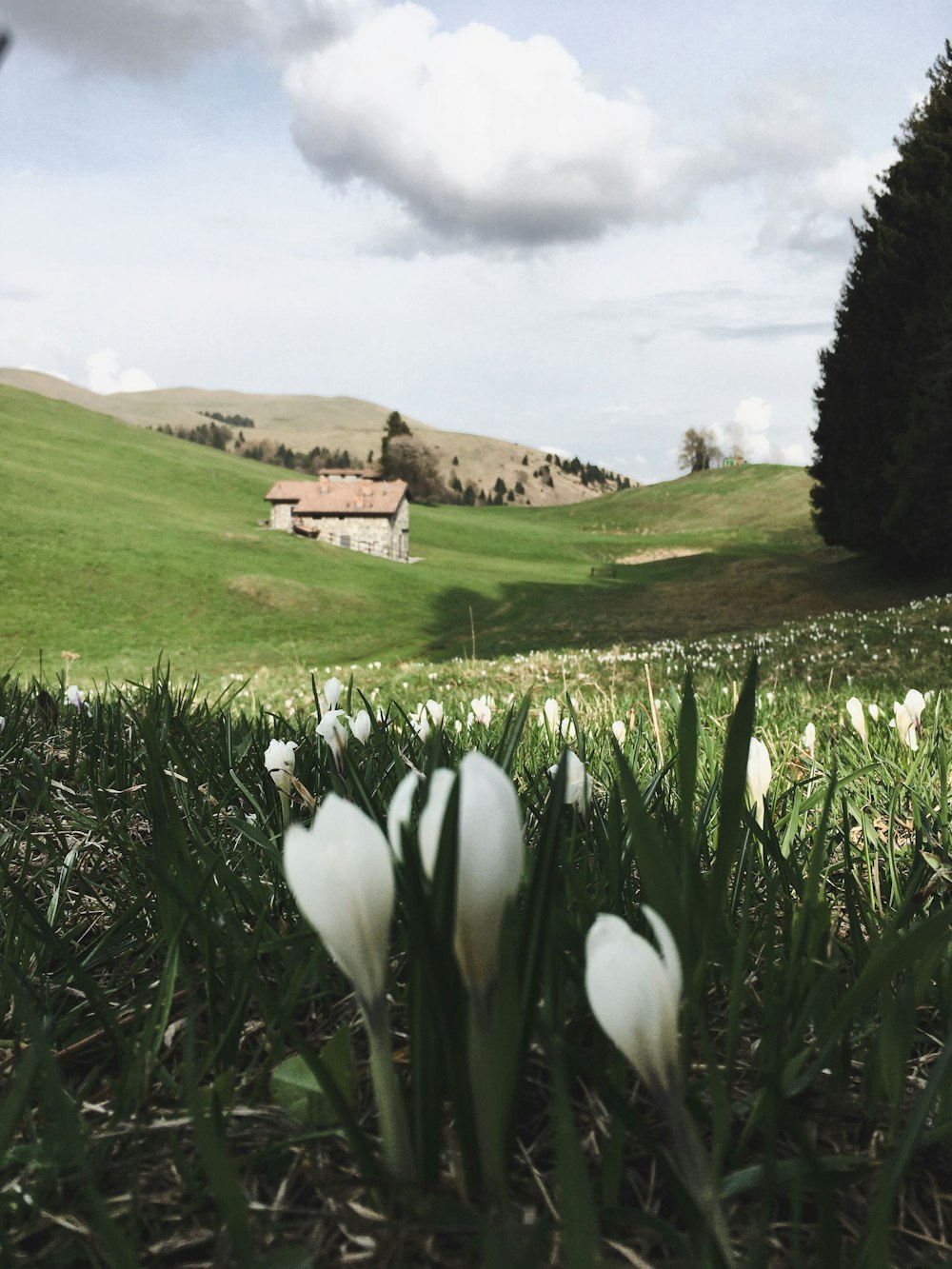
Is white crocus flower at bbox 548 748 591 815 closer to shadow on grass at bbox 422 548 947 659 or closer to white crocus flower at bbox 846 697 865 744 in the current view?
white crocus flower at bbox 846 697 865 744

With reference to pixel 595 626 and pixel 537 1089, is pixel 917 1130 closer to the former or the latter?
pixel 537 1089

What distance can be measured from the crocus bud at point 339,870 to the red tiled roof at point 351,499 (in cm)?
5701

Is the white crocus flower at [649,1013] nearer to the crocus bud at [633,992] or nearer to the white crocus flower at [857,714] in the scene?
the crocus bud at [633,992]

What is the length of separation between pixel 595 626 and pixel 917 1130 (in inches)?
1120

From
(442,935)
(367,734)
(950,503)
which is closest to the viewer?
(442,935)

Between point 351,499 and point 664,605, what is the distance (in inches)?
1139

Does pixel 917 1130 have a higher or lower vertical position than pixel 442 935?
lower

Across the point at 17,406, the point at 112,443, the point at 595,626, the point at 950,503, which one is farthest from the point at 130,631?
the point at 17,406

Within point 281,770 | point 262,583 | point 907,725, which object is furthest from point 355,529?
point 281,770

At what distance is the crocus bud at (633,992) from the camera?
0.69 metres

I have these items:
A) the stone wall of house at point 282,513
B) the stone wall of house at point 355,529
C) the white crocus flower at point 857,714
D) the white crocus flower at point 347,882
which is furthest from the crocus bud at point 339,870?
the stone wall of house at point 282,513

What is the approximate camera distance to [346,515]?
56844 millimetres

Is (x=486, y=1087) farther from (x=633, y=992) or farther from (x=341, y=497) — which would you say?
(x=341, y=497)

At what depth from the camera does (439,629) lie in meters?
34.4
